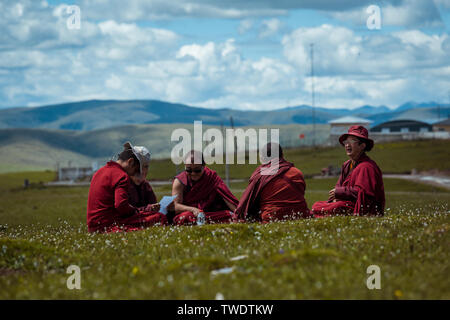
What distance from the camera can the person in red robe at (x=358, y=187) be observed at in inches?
550

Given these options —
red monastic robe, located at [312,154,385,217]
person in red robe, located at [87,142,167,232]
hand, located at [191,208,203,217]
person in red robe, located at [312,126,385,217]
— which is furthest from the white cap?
red monastic robe, located at [312,154,385,217]

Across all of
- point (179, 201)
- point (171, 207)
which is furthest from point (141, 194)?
point (179, 201)

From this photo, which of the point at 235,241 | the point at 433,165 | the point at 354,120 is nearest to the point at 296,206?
the point at 235,241

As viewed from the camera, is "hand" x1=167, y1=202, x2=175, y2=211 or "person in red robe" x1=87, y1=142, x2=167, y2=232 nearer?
"person in red robe" x1=87, y1=142, x2=167, y2=232

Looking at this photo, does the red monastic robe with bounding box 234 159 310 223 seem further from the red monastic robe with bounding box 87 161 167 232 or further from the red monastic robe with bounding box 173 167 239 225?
the red monastic robe with bounding box 87 161 167 232

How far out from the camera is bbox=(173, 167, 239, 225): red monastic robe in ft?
49.5

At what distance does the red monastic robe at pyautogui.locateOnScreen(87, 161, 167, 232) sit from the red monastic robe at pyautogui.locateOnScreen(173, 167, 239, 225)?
1531 millimetres

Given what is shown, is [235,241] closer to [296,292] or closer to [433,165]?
[296,292]

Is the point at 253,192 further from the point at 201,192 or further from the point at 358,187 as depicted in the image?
the point at 358,187

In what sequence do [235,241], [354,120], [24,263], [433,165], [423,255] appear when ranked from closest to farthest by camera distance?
[423,255], [24,263], [235,241], [433,165], [354,120]

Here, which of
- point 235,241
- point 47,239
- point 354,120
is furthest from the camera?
point 354,120

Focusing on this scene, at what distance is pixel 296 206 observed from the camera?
14.6m
